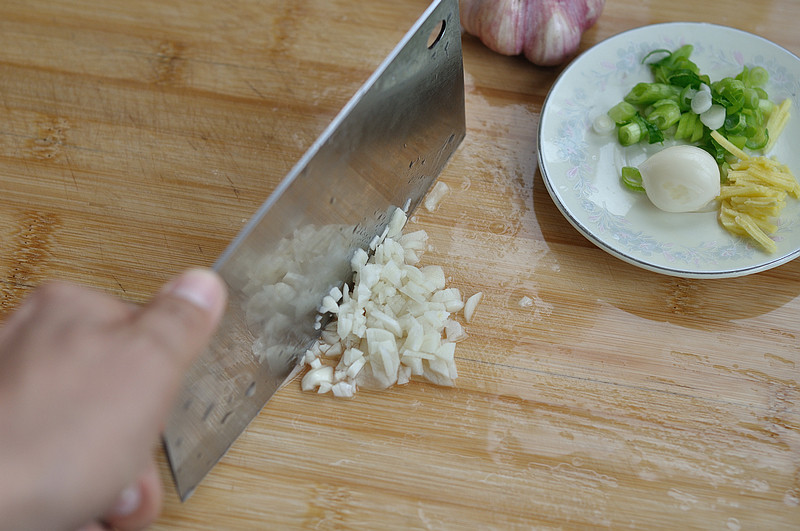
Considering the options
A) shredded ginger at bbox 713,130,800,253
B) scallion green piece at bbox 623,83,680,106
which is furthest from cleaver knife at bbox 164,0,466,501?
shredded ginger at bbox 713,130,800,253

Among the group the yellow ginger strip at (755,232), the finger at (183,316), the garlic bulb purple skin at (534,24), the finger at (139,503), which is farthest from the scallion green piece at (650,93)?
the finger at (139,503)

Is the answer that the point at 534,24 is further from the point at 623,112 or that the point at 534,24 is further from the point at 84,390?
the point at 84,390

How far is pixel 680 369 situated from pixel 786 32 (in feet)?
2.89

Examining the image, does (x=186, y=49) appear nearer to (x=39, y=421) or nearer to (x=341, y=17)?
(x=341, y=17)

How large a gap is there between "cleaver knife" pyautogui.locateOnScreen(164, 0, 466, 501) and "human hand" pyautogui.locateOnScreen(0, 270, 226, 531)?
12cm

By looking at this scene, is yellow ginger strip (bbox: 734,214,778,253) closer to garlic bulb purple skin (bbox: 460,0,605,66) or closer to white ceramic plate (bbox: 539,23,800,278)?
white ceramic plate (bbox: 539,23,800,278)

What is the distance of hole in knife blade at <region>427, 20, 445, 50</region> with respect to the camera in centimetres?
104

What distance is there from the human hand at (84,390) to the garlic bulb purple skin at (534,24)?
2.91 ft

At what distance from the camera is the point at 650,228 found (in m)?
1.13

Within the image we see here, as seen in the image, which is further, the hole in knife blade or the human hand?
the hole in knife blade

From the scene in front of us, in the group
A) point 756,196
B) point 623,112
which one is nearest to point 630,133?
point 623,112

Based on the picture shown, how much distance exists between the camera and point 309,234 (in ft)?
3.13

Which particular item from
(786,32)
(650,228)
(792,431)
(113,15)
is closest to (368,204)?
(650,228)

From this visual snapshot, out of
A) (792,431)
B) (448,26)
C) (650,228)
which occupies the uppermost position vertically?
(448,26)
